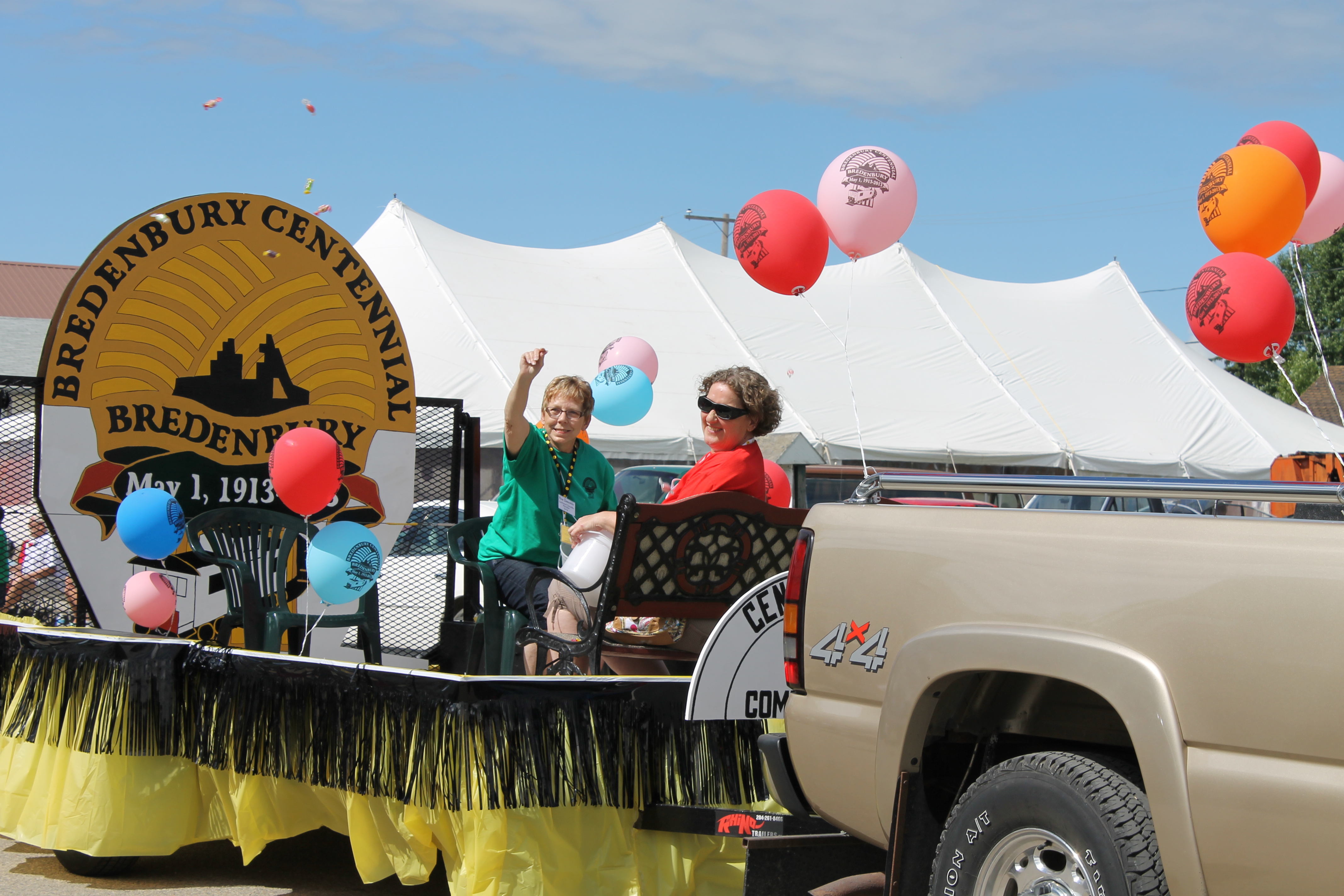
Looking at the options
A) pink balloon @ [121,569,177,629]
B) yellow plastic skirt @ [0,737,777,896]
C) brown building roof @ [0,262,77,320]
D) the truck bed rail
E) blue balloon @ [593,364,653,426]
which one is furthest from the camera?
brown building roof @ [0,262,77,320]

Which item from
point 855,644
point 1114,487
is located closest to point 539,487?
point 855,644

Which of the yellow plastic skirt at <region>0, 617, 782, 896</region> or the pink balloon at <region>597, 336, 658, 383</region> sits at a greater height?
the pink balloon at <region>597, 336, 658, 383</region>

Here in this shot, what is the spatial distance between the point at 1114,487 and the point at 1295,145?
519cm

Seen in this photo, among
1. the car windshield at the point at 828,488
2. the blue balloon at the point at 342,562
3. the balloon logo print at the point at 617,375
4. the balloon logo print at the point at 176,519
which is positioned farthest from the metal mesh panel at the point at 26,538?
the car windshield at the point at 828,488

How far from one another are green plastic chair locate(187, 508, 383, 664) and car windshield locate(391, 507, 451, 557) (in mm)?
717

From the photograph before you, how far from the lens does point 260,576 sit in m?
5.80

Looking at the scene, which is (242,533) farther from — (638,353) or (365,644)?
(638,353)

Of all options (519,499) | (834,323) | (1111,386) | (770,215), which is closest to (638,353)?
(770,215)

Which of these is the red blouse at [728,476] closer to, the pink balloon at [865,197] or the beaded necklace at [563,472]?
the beaded necklace at [563,472]

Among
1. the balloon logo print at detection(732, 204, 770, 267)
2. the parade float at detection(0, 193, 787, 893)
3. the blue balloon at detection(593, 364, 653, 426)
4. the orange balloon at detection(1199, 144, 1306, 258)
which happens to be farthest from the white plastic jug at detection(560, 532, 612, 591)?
the orange balloon at detection(1199, 144, 1306, 258)

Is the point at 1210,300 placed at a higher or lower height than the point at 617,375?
higher

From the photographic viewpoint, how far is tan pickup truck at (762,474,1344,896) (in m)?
2.16

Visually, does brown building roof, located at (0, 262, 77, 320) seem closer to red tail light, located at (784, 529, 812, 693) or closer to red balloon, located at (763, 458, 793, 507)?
red balloon, located at (763, 458, 793, 507)

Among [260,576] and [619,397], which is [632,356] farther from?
[260,576]
